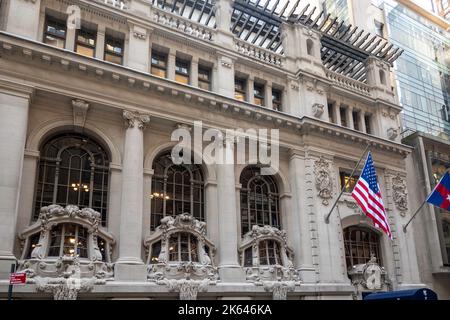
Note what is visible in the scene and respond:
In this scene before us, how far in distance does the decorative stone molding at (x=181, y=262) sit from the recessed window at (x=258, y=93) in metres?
8.58

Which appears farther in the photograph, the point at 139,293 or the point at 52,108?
the point at 52,108

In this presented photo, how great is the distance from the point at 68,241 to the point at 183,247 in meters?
4.85

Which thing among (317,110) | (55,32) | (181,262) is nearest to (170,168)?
(181,262)

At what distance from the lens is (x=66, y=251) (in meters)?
15.9

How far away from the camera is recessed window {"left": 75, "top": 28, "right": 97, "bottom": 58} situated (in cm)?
1931

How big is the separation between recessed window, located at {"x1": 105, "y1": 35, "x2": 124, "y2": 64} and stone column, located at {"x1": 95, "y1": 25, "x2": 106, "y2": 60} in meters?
0.38

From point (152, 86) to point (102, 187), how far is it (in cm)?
509

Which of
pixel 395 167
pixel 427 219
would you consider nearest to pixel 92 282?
pixel 395 167

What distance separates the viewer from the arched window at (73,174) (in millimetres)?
16859

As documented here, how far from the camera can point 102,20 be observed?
19.7 meters

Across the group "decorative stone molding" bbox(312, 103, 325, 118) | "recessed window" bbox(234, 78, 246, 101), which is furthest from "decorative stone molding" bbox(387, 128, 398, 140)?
"recessed window" bbox(234, 78, 246, 101)

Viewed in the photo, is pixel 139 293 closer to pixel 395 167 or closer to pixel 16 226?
pixel 16 226

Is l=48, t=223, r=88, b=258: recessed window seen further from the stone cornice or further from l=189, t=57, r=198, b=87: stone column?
l=189, t=57, r=198, b=87: stone column
